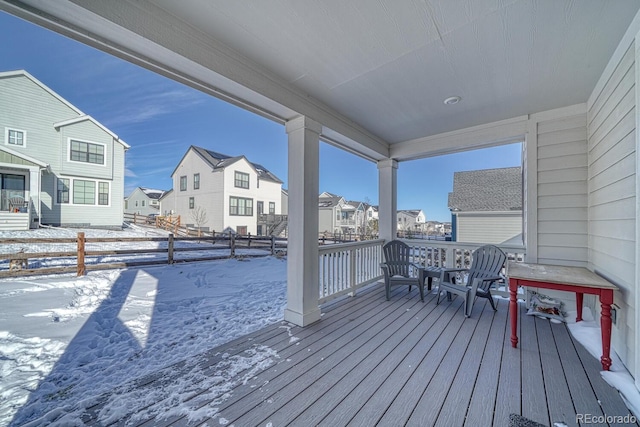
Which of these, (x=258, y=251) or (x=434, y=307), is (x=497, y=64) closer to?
(x=434, y=307)

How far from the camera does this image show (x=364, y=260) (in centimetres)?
416

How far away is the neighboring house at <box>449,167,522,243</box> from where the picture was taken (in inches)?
333

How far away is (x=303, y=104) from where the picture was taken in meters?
2.71

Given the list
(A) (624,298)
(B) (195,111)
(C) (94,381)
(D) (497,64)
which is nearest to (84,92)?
(B) (195,111)

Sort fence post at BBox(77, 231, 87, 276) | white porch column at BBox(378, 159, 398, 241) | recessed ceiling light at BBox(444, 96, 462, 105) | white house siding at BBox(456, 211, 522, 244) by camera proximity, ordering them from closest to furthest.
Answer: recessed ceiling light at BBox(444, 96, 462, 105) → white porch column at BBox(378, 159, 398, 241) → fence post at BBox(77, 231, 87, 276) → white house siding at BBox(456, 211, 522, 244)

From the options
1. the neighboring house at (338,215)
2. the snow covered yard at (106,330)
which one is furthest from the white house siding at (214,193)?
the snow covered yard at (106,330)

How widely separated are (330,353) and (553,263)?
10.3 ft

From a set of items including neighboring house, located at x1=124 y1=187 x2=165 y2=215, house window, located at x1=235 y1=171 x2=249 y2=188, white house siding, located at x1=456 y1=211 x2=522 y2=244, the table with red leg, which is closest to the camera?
the table with red leg

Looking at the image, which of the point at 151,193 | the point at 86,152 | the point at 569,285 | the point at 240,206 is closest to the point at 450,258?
the point at 569,285

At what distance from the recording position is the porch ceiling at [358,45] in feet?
5.06

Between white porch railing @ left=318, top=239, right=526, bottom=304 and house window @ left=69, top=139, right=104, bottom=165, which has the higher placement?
house window @ left=69, top=139, right=104, bottom=165

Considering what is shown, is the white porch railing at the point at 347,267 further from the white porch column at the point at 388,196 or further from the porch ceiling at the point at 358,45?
the porch ceiling at the point at 358,45

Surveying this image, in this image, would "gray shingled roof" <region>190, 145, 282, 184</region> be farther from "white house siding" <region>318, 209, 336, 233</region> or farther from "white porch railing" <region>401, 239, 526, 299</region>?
"white porch railing" <region>401, 239, 526, 299</region>

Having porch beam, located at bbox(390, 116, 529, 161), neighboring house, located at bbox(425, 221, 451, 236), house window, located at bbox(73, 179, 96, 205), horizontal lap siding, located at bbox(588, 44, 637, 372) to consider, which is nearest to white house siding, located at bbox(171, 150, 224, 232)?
house window, located at bbox(73, 179, 96, 205)
